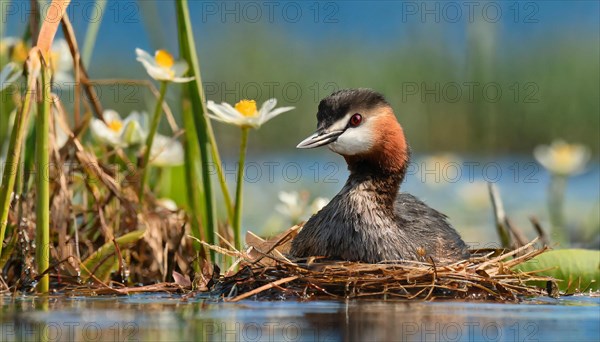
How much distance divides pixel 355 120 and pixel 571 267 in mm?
1683

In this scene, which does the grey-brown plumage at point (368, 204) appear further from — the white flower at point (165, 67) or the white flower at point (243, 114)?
the white flower at point (165, 67)

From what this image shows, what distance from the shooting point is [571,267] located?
6.67m

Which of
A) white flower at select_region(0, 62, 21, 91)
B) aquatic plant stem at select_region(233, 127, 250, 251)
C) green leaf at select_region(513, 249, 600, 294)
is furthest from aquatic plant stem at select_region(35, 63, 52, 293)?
green leaf at select_region(513, 249, 600, 294)

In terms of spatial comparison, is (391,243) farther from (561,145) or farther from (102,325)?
(561,145)

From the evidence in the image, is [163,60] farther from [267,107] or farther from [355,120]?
[355,120]

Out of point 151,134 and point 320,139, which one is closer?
point 320,139

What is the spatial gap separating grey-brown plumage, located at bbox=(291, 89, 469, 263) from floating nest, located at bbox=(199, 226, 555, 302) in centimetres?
16

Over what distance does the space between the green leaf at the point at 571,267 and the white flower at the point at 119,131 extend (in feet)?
8.44

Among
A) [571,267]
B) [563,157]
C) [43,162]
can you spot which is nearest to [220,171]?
[43,162]

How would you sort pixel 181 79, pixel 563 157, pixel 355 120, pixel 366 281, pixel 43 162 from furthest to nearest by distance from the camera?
pixel 563 157, pixel 181 79, pixel 355 120, pixel 43 162, pixel 366 281

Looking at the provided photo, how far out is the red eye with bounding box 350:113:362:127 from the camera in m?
6.11

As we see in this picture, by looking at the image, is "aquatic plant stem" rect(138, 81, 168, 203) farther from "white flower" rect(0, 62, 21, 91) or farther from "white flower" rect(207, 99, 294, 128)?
"white flower" rect(0, 62, 21, 91)

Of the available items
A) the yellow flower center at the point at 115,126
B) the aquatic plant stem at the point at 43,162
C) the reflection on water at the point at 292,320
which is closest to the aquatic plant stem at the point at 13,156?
the aquatic plant stem at the point at 43,162

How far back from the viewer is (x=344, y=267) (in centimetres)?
580
